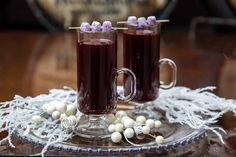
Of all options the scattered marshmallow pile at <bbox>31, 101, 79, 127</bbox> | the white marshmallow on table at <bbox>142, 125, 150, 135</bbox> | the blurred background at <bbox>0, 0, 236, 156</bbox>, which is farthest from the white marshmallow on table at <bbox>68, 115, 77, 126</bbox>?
the blurred background at <bbox>0, 0, 236, 156</bbox>

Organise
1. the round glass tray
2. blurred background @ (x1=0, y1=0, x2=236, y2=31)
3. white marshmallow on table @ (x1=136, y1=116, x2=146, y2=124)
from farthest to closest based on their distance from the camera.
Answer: blurred background @ (x1=0, y1=0, x2=236, y2=31) < white marshmallow on table @ (x1=136, y1=116, x2=146, y2=124) < the round glass tray

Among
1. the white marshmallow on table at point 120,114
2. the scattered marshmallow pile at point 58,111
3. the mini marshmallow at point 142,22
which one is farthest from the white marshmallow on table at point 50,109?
the mini marshmallow at point 142,22

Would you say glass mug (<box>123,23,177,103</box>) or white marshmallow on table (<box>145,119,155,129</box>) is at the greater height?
glass mug (<box>123,23,177,103</box>)

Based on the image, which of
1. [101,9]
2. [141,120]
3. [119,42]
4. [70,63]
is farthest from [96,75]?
[101,9]

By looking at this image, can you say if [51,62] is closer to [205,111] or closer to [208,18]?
[205,111]

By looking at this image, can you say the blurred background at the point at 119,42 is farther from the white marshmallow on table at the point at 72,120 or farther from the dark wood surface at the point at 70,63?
the white marshmallow on table at the point at 72,120

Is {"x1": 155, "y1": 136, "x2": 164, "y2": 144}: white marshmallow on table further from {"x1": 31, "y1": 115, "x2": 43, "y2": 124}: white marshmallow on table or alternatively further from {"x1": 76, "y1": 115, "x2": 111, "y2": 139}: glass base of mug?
{"x1": 31, "y1": 115, "x2": 43, "y2": 124}: white marshmallow on table

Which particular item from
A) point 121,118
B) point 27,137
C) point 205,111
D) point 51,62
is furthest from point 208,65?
point 27,137
